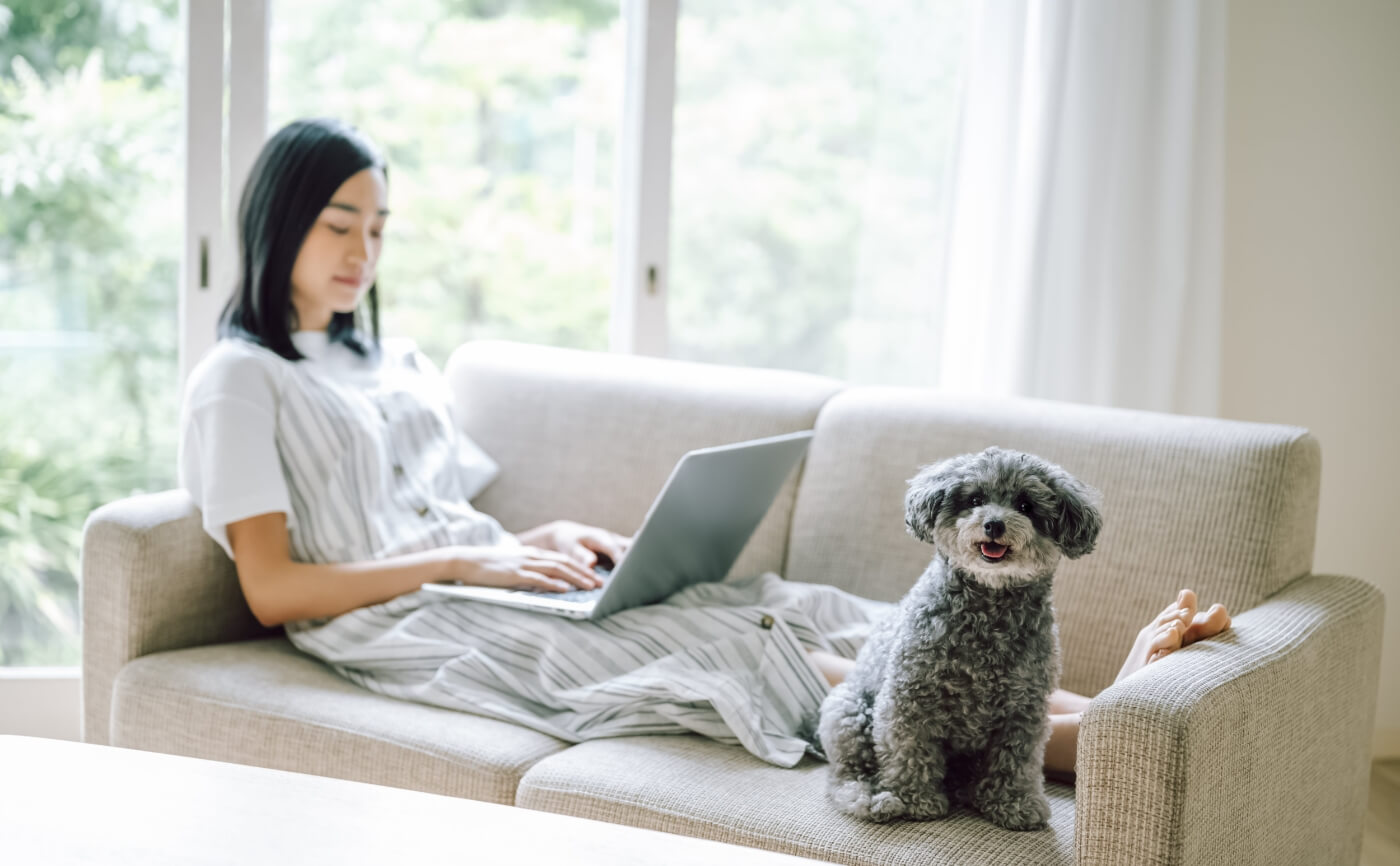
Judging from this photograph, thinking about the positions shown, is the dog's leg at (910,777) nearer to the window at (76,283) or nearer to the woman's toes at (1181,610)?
the woman's toes at (1181,610)

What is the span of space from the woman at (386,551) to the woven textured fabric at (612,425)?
13cm

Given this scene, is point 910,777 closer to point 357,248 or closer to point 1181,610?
point 1181,610

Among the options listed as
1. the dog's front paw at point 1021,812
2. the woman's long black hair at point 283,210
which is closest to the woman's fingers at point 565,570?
the woman's long black hair at point 283,210

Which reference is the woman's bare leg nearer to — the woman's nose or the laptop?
the laptop

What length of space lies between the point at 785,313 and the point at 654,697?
165 cm

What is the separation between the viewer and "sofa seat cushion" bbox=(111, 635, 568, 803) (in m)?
1.66

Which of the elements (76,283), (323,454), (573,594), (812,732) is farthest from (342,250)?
(812,732)

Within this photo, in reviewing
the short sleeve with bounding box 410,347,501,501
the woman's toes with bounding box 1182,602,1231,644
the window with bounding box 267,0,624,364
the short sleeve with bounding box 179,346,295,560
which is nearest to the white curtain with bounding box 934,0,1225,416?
the window with bounding box 267,0,624,364

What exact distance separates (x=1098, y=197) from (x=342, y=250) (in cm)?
160

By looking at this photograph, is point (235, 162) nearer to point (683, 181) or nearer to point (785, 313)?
point (683, 181)

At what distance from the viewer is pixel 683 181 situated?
3061 mm

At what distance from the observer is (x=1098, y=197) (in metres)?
2.68

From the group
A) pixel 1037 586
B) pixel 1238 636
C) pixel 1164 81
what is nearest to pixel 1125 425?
pixel 1238 636

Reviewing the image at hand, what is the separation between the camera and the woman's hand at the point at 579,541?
6.84 ft
